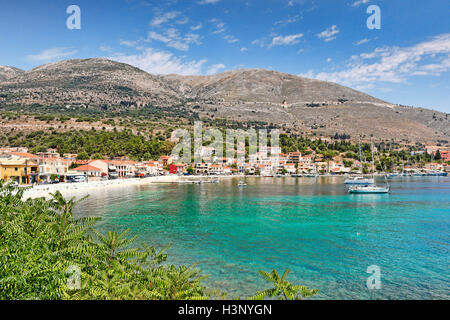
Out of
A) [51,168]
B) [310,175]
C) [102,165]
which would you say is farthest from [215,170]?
[51,168]

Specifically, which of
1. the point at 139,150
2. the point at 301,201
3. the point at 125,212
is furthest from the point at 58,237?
the point at 139,150

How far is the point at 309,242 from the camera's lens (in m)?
17.8

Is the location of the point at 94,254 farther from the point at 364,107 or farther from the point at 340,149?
the point at 364,107

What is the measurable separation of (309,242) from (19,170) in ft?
149

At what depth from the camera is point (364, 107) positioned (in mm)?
178875

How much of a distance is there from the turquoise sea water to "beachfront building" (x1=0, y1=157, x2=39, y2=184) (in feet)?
67.9

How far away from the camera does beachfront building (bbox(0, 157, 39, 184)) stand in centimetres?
4288

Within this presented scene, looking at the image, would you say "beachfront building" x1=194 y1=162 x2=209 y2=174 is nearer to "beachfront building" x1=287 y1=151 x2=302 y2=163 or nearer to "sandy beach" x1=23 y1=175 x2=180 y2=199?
"sandy beach" x1=23 y1=175 x2=180 y2=199

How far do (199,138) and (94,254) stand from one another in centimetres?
10625

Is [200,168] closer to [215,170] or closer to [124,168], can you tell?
[215,170]

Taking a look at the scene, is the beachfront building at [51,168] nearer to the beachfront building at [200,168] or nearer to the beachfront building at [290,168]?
the beachfront building at [200,168]

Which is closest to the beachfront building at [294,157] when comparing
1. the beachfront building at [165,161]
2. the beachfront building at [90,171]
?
the beachfront building at [165,161]

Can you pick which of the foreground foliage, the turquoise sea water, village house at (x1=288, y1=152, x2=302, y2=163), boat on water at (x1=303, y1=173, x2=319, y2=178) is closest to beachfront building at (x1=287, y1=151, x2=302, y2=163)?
village house at (x1=288, y1=152, x2=302, y2=163)
